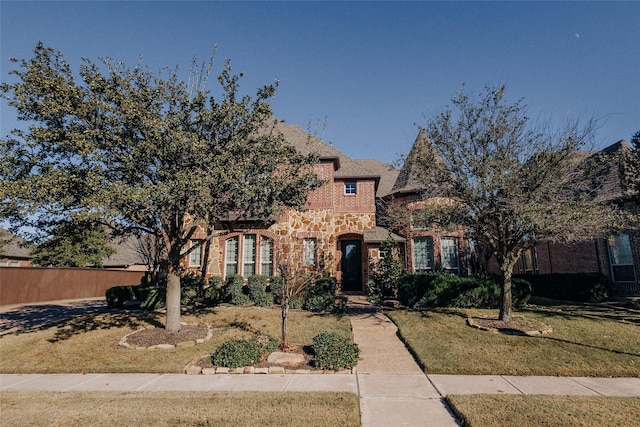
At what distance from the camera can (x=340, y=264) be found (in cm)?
1769

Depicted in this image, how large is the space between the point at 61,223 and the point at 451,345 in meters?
11.8

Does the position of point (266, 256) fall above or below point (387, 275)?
above

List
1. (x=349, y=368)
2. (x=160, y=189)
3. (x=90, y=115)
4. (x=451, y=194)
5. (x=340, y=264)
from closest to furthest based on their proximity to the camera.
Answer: (x=349, y=368), (x=160, y=189), (x=90, y=115), (x=451, y=194), (x=340, y=264)

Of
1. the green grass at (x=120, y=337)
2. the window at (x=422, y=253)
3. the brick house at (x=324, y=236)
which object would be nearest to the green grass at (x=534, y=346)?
the green grass at (x=120, y=337)

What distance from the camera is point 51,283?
2195 centimetres

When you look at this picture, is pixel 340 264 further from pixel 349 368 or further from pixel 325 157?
pixel 349 368

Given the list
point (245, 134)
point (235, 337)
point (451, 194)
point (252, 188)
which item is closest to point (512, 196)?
point (451, 194)

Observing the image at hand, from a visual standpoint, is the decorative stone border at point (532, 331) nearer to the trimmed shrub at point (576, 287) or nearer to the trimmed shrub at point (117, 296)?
the trimmed shrub at point (576, 287)

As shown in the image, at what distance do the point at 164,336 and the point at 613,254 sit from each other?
19967mm

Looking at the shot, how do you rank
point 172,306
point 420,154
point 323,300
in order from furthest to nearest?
1. point 323,300
2. point 420,154
3. point 172,306

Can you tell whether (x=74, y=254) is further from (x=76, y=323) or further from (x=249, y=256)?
(x=76, y=323)

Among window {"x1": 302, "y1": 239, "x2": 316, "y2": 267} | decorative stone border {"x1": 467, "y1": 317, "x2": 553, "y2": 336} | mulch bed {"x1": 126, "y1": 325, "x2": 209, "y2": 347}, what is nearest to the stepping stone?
mulch bed {"x1": 126, "y1": 325, "x2": 209, "y2": 347}

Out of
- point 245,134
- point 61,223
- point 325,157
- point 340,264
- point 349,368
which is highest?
point 325,157

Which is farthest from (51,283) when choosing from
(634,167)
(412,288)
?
(634,167)
